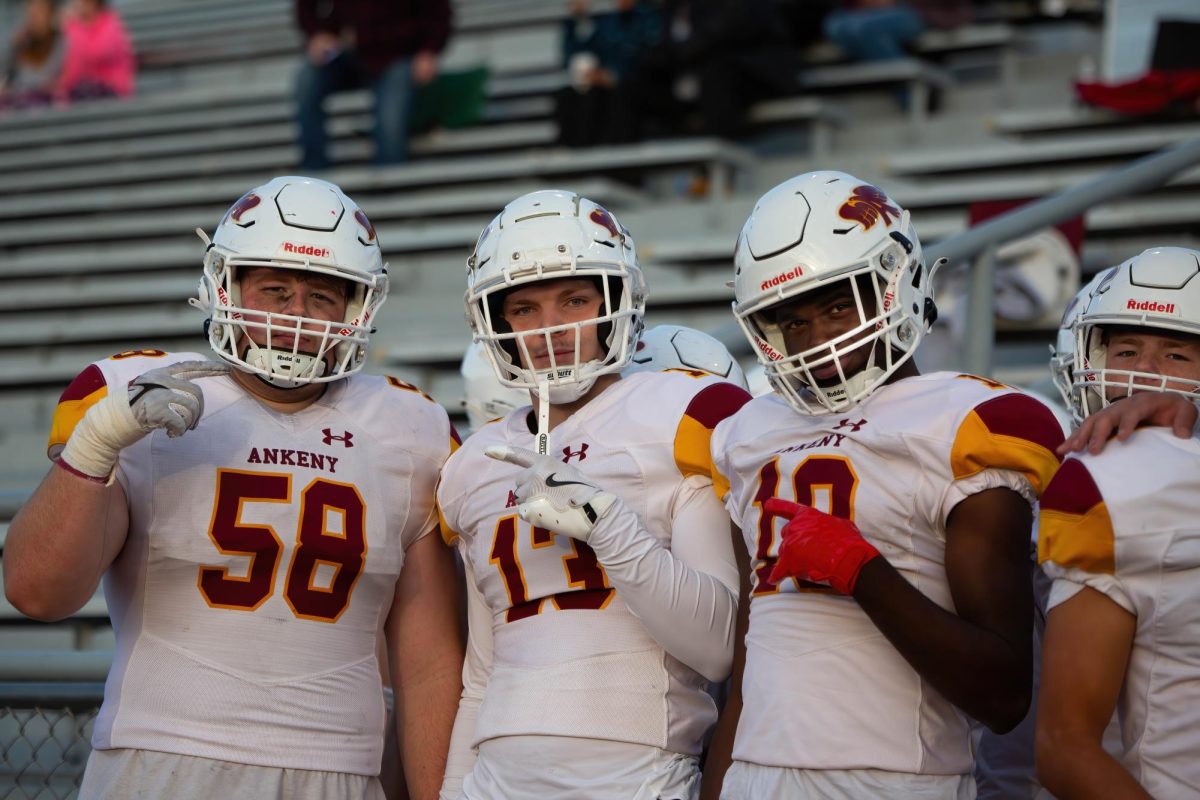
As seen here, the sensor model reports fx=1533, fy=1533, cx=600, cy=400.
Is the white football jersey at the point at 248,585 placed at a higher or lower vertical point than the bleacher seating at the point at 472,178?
higher

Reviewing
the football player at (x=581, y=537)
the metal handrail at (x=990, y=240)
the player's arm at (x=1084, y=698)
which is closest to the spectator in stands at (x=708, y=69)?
the metal handrail at (x=990, y=240)

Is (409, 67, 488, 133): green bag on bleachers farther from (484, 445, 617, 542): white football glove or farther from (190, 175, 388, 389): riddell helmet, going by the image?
(484, 445, 617, 542): white football glove

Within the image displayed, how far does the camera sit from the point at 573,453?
2746 mm

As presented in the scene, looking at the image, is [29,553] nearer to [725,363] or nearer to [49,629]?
[725,363]

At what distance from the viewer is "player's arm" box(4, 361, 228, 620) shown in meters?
2.50

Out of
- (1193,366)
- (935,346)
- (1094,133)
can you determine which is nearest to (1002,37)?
(1094,133)

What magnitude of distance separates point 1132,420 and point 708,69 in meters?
5.26

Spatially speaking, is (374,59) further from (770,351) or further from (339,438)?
(770,351)

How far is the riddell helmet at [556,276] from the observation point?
2.75 m

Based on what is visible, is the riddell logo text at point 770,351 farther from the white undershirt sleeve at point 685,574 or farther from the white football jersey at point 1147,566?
the white football jersey at point 1147,566

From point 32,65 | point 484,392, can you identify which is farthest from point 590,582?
point 32,65

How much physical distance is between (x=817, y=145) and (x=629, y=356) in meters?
4.82

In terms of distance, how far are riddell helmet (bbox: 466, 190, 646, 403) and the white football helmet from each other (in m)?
0.85

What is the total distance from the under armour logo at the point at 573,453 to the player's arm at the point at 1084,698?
912 mm
